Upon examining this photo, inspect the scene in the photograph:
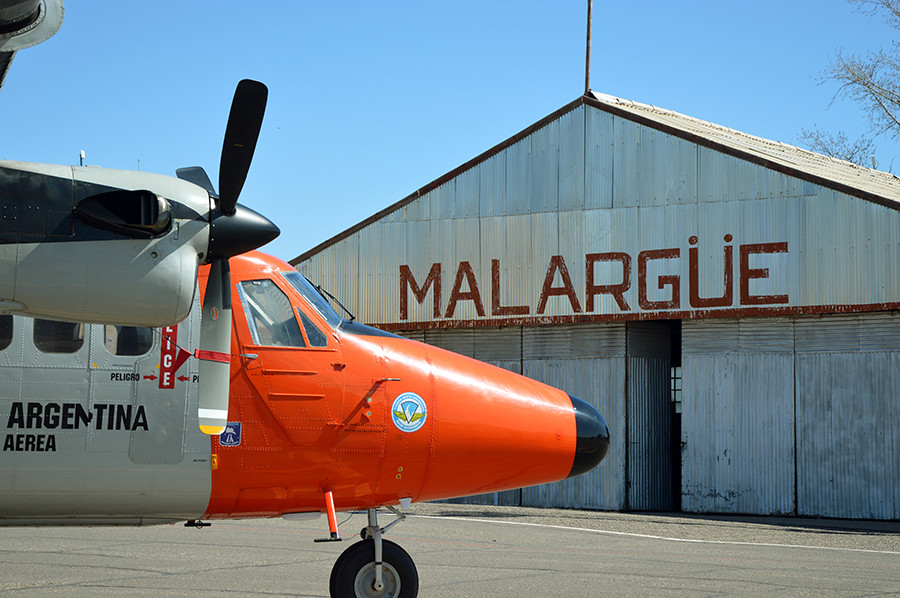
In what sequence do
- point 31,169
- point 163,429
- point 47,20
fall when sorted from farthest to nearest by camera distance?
1. point 163,429
2. point 31,169
3. point 47,20

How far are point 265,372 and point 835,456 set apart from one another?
711 inches

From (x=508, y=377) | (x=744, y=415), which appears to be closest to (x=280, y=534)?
(x=508, y=377)

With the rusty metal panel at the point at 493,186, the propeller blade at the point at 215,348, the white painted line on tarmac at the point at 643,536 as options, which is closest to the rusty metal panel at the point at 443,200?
the rusty metal panel at the point at 493,186

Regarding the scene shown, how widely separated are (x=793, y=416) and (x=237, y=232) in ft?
63.2

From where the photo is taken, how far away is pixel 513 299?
27812 mm

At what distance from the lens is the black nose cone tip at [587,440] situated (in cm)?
998

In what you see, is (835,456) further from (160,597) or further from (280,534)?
(160,597)

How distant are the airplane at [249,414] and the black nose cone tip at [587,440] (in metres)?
0.02

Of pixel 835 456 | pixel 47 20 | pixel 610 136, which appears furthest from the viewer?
pixel 610 136

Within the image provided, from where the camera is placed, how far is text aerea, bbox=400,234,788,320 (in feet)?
81.8

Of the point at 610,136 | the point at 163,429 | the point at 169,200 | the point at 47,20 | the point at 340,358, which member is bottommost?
the point at 163,429

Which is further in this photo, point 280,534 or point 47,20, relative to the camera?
point 280,534

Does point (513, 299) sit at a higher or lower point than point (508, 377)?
higher

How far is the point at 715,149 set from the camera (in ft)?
84.5
